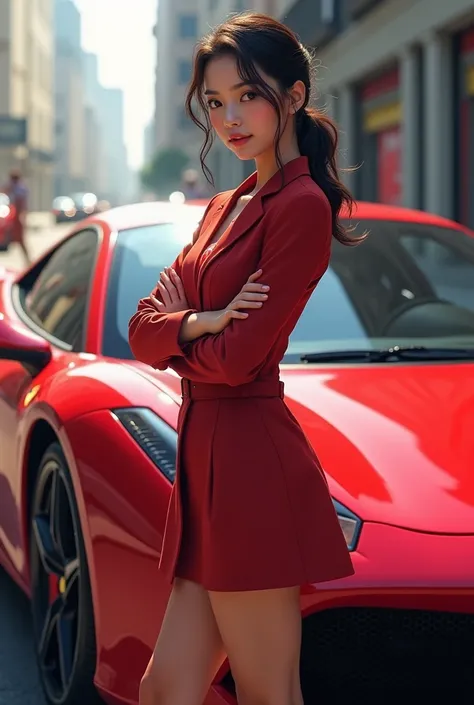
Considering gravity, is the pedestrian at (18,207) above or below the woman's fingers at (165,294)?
above

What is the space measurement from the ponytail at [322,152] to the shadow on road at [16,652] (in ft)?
5.95

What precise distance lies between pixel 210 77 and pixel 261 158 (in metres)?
0.15

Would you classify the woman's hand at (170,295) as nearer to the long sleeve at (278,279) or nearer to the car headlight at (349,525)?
the long sleeve at (278,279)

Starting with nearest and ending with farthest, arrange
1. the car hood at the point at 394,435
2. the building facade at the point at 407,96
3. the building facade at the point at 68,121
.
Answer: the car hood at the point at 394,435 → the building facade at the point at 407,96 → the building facade at the point at 68,121

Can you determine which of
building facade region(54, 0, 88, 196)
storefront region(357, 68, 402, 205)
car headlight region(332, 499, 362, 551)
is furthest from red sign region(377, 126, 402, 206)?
building facade region(54, 0, 88, 196)

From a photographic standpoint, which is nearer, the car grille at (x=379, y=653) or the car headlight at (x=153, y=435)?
the car grille at (x=379, y=653)

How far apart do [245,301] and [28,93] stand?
265ft

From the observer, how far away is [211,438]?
77.5 inches

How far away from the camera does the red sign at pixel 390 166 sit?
68.3 ft

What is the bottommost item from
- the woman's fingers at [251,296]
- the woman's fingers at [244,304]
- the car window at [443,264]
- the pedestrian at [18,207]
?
the woman's fingers at [244,304]

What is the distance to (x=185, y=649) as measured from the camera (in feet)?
6.66

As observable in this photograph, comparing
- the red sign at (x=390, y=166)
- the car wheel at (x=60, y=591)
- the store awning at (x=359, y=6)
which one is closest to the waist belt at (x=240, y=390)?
the car wheel at (x=60, y=591)

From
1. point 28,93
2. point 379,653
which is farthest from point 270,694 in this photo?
point 28,93

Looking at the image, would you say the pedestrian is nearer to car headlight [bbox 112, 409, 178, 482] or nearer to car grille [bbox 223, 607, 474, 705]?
car headlight [bbox 112, 409, 178, 482]
